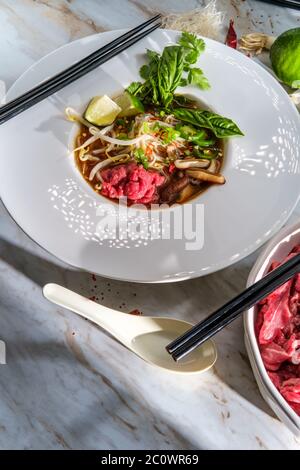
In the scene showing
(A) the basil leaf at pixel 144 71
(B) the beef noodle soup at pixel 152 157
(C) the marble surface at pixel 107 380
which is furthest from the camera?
(A) the basil leaf at pixel 144 71

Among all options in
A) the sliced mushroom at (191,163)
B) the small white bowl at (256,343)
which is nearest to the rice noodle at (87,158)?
the sliced mushroom at (191,163)

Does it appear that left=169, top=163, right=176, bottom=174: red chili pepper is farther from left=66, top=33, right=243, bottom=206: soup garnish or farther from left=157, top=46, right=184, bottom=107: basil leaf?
left=157, top=46, right=184, bottom=107: basil leaf

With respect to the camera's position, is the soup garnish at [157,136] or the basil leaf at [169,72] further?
the basil leaf at [169,72]

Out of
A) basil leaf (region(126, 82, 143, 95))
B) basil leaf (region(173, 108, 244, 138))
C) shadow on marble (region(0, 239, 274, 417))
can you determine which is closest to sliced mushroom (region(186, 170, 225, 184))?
basil leaf (region(173, 108, 244, 138))

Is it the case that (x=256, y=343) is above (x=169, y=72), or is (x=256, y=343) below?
below

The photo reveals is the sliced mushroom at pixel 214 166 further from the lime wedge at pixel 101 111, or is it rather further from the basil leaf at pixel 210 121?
the lime wedge at pixel 101 111

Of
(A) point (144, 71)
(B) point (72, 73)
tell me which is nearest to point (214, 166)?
(A) point (144, 71)

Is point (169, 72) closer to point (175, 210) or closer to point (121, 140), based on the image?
point (121, 140)
